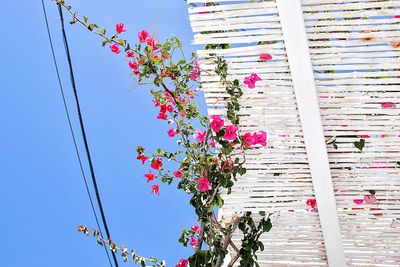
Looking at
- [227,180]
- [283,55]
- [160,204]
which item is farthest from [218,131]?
[160,204]

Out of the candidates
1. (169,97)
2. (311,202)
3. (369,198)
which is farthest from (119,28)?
(369,198)

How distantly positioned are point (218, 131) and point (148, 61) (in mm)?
466

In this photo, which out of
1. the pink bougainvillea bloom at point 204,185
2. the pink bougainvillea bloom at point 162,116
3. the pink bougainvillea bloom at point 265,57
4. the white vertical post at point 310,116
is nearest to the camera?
the white vertical post at point 310,116

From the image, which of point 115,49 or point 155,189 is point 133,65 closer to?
point 115,49

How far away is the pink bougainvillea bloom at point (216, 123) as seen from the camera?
9.08 ft

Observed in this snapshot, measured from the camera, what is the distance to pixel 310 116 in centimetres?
276

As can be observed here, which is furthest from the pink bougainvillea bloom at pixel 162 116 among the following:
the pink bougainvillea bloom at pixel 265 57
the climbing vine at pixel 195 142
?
the pink bougainvillea bloom at pixel 265 57

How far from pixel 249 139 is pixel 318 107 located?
1.06ft

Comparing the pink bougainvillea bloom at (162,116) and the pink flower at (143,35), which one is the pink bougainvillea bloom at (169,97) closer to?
the pink bougainvillea bloom at (162,116)

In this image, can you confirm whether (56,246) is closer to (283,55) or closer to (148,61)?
(148,61)

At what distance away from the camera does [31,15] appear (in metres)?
4.94

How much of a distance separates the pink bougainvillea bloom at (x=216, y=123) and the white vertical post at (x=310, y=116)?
336 millimetres

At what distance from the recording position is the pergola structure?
2557 millimetres

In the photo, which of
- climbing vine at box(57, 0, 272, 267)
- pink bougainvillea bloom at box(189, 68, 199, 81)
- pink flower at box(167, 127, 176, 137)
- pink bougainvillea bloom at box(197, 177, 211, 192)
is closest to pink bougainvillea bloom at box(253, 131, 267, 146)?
climbing vine at box(57, 0, 272, 267)
